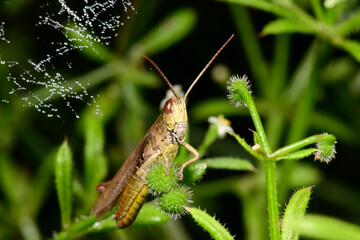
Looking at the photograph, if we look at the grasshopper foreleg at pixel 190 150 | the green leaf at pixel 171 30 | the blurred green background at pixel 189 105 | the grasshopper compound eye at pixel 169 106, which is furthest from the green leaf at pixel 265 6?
the green leaf at pixel 171 30

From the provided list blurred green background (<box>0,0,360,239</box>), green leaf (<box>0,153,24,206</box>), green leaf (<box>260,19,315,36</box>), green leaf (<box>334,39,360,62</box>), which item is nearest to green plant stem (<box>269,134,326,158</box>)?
green leaf (<box>260,19,315,36</box>)

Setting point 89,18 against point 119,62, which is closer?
point 89,18

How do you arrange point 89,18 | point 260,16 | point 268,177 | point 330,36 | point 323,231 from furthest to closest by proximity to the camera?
point 260,16, point 330,36, point 89,18, point 268,177, point 323,231

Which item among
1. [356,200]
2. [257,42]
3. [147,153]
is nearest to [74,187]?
[147,153]

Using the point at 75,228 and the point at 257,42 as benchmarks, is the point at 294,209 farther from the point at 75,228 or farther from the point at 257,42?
the point at 257,42

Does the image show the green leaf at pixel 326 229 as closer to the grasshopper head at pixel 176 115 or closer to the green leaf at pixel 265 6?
the grasshopper head at pixel 176 115

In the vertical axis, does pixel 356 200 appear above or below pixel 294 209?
above

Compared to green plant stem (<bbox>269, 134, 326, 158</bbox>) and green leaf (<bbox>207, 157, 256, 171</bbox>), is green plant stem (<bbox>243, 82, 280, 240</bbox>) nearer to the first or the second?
green plant stem (<bbox>269, 134, 326, 158</bbox>)
